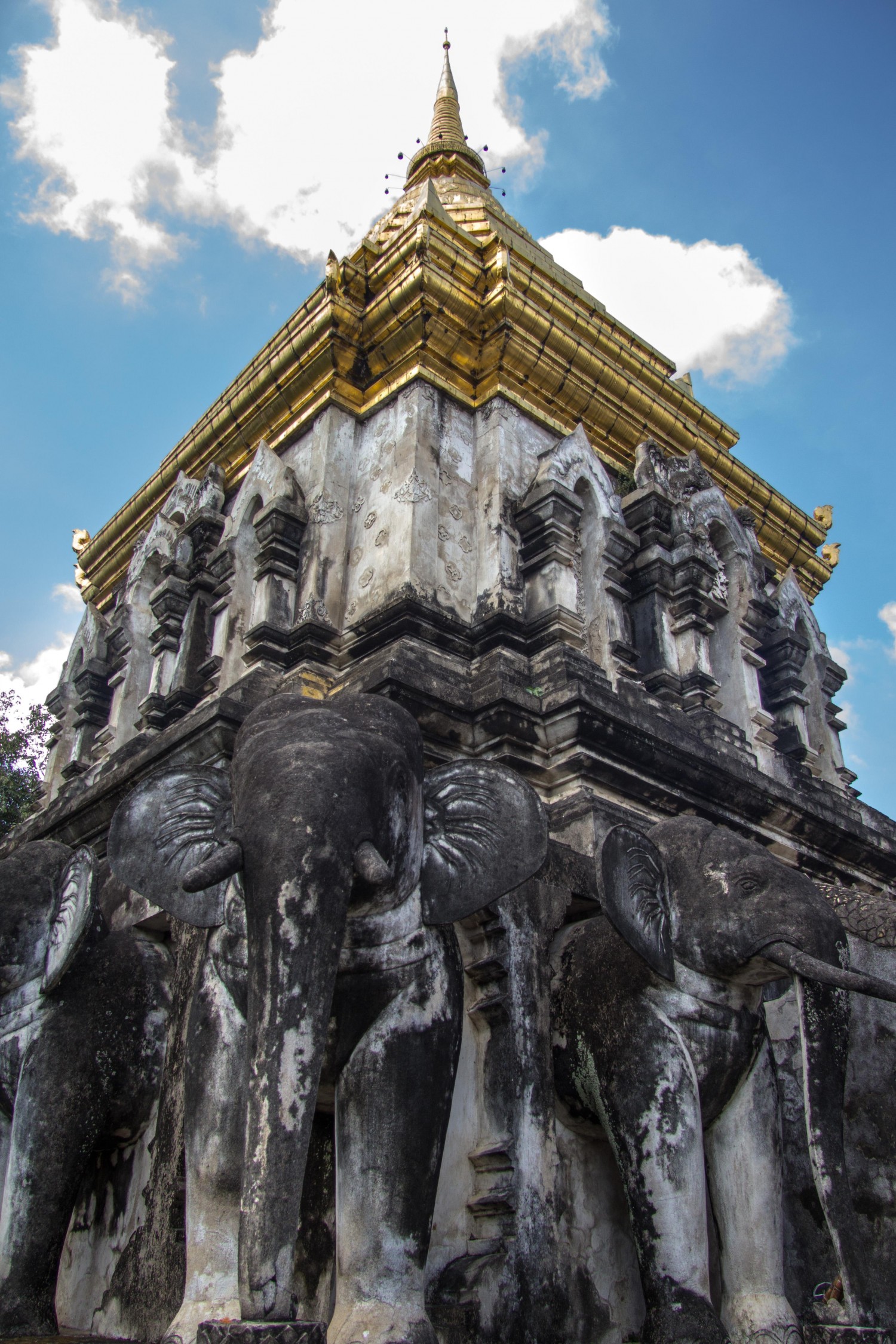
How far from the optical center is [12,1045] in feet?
17.0

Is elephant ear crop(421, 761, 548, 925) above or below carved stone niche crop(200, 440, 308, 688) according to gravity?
below

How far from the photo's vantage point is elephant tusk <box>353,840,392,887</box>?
3.92 metres

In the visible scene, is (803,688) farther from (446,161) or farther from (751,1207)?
(446,161)

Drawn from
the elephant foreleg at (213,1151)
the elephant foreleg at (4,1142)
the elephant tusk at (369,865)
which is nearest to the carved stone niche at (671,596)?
the elephant tusk at (369,865)

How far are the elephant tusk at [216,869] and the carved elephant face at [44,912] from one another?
1.58 m

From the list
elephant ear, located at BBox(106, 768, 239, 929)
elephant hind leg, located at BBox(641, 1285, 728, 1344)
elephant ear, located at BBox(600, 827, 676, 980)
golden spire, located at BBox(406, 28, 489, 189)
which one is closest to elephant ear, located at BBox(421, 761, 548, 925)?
elephant ear, located at BBox(600, 827, 676, 980)

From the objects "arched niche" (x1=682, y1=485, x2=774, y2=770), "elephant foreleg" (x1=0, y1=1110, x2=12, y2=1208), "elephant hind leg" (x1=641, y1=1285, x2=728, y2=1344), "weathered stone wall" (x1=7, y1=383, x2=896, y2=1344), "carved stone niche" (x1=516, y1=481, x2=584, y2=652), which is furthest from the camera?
"arched niche" (x1=682, y1=485, x2=774, y2=770)

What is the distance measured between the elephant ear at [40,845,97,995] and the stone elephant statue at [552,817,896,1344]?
7.10 feet

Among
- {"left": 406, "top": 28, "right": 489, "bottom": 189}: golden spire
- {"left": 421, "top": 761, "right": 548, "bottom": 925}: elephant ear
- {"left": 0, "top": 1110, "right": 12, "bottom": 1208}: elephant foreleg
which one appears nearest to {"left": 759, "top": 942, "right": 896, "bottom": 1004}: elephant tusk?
{"left": 421, "top": 761, "right": 548, "bottom": 925}: elephant ear

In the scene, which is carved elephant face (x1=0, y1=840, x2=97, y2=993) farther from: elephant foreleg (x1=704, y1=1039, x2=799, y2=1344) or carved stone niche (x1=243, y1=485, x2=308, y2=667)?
elephant foreleg (x1=704, y1=1039, x2=799, y2=1344)

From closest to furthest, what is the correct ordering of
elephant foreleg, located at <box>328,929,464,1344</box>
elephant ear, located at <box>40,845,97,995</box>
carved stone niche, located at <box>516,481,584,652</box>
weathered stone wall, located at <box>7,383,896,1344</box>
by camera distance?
1. elephant foreleg, located at <box>328,929,464,1344</box>
2. weathered stone wall, located at <box>7,383,896,1344</box>
3. elephant ear, located at <box>40,845,97,995</box>
4. carved stone niche, located at <box>516,481,584,652</box>

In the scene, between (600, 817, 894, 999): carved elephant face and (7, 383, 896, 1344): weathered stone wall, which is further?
(7, 383, 896, 1344): weathered stone wall

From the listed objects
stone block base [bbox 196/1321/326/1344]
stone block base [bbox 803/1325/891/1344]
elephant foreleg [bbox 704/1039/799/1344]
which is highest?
elephant foreleg [bbox 704/1039/799/1344]

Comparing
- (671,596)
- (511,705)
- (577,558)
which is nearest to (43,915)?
(511,705)
